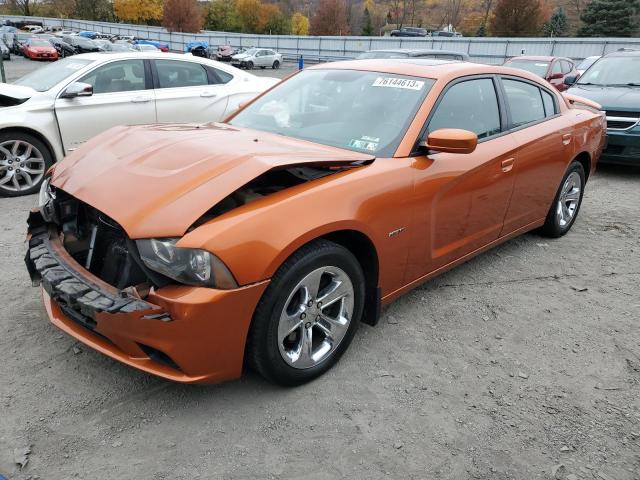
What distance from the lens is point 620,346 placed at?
128 inches

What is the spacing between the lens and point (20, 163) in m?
5.65

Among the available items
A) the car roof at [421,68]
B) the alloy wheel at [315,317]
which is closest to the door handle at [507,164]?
the car roof at [421,68]

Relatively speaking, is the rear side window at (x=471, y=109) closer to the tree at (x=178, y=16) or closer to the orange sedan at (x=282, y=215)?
the orange sedan at (x=282, y=215)

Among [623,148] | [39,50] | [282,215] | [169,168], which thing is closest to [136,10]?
[39,50]

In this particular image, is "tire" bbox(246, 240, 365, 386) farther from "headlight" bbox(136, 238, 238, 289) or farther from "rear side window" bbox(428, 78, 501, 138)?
"rear side window" bbox(428, 78, 501, 138)

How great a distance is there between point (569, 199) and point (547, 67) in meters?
9.29

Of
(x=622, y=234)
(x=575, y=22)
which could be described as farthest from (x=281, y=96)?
(x=575, y=22)

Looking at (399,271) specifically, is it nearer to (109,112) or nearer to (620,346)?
(620,346)


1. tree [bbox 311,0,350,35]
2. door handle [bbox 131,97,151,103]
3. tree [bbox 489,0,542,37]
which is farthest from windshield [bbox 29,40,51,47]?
tree [bbox 311,0,350,35]

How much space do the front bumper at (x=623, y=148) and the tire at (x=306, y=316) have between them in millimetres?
6077

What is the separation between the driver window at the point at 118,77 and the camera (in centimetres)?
608

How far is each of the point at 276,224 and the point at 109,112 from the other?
181 inches

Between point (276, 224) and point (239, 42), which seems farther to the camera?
point (239, 42)

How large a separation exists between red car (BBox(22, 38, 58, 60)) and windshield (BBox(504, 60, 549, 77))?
2809cm
